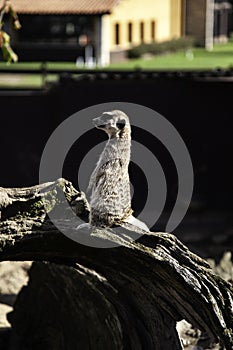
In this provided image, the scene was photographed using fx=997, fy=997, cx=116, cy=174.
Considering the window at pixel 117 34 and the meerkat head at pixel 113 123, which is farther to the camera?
the window at pixel 117 34

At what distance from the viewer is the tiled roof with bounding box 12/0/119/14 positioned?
3756 centimetres

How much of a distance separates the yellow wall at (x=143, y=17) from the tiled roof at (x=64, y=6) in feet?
1.52

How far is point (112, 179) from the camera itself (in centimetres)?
663

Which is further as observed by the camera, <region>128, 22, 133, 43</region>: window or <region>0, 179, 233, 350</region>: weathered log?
<region>128, 22, 133, 43</region>: window

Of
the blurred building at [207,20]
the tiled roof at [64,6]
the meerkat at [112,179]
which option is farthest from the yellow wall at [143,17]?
the meerkat at [112,179]

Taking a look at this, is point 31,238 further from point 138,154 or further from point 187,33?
point 187,33

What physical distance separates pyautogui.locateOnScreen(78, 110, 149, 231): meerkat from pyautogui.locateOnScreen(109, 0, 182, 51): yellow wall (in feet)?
103

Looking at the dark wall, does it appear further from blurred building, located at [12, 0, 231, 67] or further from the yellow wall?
the yellow wall

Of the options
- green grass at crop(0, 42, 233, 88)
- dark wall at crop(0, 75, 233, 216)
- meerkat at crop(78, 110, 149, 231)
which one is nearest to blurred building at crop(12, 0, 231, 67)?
green grass at crop(0, 42, 233, 88)

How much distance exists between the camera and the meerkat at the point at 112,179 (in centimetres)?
659

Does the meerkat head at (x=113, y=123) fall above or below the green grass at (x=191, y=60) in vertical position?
above

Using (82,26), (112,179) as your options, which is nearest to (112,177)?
(112,179)

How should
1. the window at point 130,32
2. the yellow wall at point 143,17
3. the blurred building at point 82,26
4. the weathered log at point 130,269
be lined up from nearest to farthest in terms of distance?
the weathered log at point 130,269 < the blurred building at point 82,26 < the yellow wall at point 143,17 < the window at point 130,32

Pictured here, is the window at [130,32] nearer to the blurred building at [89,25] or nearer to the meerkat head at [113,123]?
the blurred building at [89,25]
